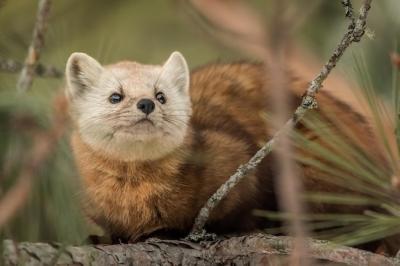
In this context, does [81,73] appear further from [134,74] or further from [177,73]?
[177,73]

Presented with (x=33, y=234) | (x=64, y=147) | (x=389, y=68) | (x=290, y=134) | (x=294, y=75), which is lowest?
(x=33, y=234)

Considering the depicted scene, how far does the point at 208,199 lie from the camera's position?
4.40 m

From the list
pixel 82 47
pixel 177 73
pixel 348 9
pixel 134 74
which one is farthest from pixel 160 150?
pixel 348 9

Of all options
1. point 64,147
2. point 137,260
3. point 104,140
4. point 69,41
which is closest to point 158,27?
point 69,41

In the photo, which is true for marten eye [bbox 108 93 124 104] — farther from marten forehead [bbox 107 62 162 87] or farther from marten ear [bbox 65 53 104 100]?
marten ear [bbox 65 53 104 100]

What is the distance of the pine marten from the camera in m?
4.46

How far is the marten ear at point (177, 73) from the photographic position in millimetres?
4836

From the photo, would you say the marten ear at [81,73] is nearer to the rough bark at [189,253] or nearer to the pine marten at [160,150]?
the pine marten at [160,150]

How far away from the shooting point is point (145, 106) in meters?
4.43

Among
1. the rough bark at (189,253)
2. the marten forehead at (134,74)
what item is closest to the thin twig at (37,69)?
the marten forehead at (134,74)

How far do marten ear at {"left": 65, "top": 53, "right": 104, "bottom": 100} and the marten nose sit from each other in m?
0.41

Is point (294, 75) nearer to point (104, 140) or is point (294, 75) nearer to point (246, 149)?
point (246, 149)

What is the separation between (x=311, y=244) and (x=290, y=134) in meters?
0.45

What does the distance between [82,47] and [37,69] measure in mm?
986
